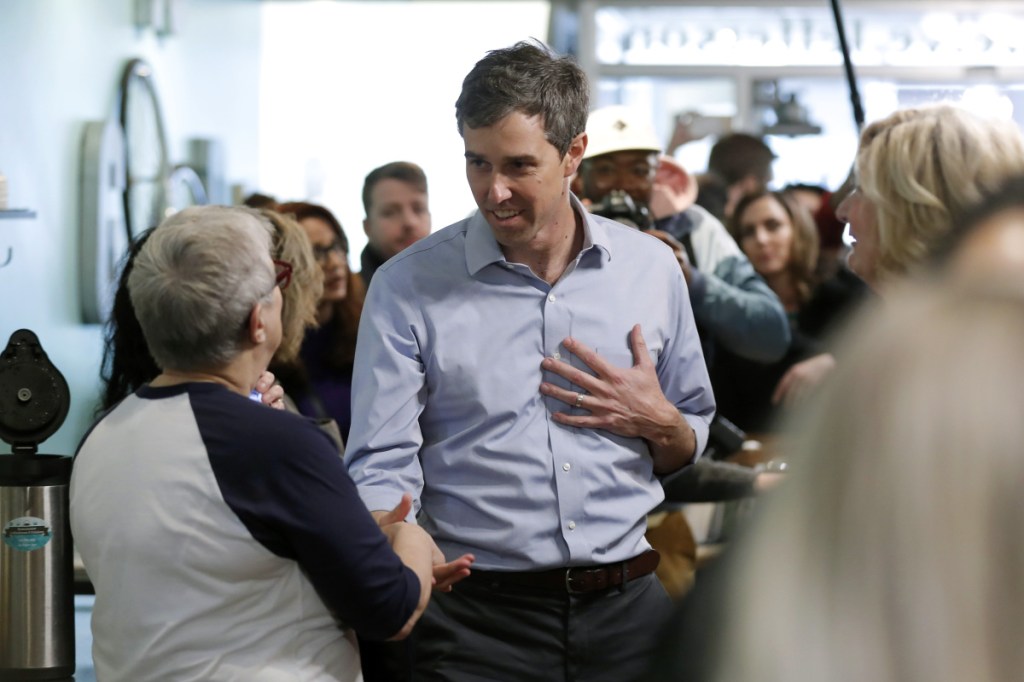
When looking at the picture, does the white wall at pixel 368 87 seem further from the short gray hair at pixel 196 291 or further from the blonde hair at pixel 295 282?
the short gray hair at pixel 196 291

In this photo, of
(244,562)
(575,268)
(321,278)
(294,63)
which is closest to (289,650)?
(244,562)

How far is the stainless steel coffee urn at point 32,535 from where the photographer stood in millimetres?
2523

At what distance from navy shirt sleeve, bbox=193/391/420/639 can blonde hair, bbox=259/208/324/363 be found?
1.02 metres

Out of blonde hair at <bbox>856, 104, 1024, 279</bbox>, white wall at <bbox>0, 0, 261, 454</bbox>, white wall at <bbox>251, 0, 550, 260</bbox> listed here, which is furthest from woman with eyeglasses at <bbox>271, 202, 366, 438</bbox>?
white wall at <bbox>251, 0, 550, 260</bbox>

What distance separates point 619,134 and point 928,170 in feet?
5.16

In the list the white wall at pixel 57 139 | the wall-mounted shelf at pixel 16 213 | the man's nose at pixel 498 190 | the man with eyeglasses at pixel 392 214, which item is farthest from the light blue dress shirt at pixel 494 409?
the wall-mounted shelf at pixel 16 213

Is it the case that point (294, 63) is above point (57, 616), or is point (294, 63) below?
above

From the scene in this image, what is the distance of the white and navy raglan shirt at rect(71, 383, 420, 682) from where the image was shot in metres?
1.68

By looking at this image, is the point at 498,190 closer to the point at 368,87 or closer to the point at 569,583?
the point at 569,583

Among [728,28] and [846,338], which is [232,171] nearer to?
[728,28]

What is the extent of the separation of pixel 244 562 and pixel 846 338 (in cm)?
124

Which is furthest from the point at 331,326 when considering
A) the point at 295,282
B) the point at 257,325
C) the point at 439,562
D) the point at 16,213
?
the point at 257,325

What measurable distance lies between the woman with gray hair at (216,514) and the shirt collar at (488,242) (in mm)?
452

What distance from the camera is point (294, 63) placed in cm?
948
